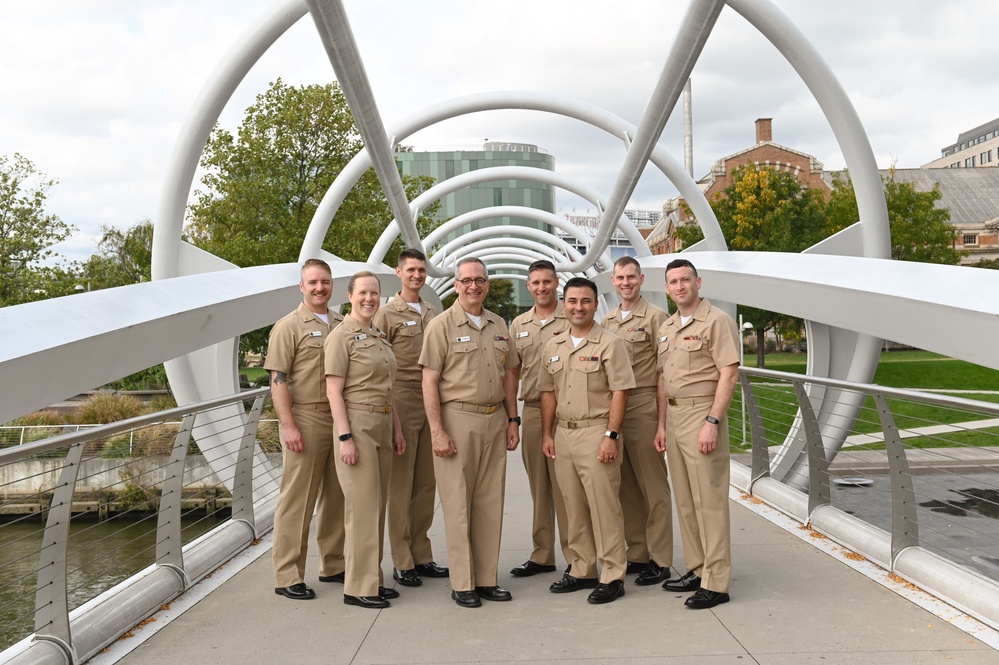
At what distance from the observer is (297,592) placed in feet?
15.9

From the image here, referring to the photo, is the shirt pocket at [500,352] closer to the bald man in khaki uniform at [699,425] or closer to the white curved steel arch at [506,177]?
the bald man in khaki uniform at [699,425]

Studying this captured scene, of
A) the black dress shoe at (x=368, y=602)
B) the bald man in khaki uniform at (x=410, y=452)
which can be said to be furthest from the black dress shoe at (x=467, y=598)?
the bald man in khaki uniform at (x=410, y=452)

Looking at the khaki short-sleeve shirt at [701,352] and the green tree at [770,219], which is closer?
the khaki short-sleeve shirt at [701,352]

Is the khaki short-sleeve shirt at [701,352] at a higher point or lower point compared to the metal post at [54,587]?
higher

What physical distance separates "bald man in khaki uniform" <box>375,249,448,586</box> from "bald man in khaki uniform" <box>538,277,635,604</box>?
89 cm

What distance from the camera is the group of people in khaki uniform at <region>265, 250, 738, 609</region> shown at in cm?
473

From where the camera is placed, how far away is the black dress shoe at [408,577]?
5.12 metres

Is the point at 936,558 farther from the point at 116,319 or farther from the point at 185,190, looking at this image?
the point at 185,190

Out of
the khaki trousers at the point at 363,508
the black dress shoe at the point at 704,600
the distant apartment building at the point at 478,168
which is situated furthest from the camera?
the distant apartment building at the point at 478,168

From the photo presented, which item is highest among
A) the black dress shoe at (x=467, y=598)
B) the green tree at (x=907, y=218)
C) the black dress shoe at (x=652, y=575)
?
the green tree at (x=907, y=218)

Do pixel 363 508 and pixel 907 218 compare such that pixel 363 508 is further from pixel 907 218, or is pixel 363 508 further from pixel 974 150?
pixel 974 150

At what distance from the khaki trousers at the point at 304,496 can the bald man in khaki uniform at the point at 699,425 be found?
6.09ft

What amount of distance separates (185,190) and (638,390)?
4.91m

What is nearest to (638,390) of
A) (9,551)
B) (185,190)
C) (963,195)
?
(185,190)
